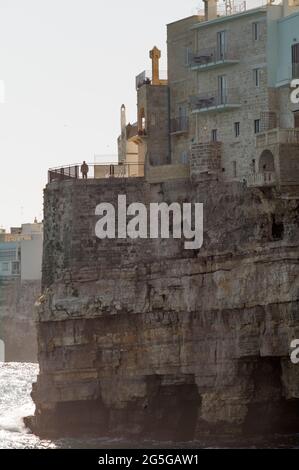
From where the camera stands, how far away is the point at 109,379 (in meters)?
81.9

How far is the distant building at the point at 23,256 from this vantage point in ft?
477

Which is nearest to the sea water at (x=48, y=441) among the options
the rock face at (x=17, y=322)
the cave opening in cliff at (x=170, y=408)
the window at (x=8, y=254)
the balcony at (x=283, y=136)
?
the cave opening in cliff at (x=170, y=408)

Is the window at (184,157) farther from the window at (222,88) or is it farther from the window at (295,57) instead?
the window at (295,57)

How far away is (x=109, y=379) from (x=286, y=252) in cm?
1037

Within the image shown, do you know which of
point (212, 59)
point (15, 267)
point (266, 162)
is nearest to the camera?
point (266, 162)

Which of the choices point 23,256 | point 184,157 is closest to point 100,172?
point 184,157

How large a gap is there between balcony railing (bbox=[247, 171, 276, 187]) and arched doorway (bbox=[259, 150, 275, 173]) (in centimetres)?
33

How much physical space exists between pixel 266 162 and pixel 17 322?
67906 millimetres

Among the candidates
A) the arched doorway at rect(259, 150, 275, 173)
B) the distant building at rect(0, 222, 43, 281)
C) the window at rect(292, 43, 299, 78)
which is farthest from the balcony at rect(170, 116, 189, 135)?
the distant building at rect(0, 222, 43, 281)

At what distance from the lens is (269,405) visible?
77.2 m

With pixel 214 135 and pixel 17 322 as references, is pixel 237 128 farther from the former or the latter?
pixel 17 322

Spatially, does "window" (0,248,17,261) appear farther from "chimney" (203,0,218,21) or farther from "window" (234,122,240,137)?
"window" (234,122,240,137)

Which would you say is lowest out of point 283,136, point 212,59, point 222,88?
point 283,136
